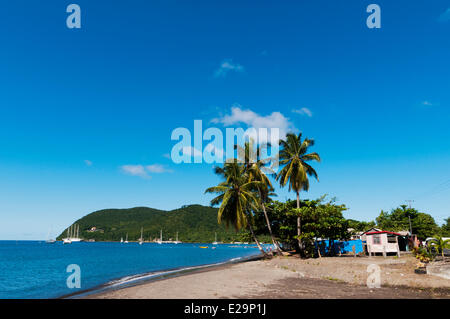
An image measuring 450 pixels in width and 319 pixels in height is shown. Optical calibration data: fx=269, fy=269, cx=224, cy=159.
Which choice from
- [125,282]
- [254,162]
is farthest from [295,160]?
[125,282]

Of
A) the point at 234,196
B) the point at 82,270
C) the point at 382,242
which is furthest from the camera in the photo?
the point at 82,270

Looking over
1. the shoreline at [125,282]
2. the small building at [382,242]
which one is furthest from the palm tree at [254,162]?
the small building at [382,242]

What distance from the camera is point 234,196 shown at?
102 ft

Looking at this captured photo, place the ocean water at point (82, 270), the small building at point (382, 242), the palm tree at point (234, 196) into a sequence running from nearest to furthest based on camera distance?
the ocean water at point (82, 270) → the palm tree at point (234, 196) → the small building at point (382, 242)

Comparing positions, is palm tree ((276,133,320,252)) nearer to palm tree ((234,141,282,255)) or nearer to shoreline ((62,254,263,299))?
palm tree ((234,141,282,255))

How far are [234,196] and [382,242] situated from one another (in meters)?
22.5

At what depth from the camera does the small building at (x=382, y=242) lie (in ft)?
119

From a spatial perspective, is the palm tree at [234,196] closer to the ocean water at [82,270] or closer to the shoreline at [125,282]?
the shoreline at [125,282]

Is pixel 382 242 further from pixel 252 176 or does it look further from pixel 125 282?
pixel 125 282

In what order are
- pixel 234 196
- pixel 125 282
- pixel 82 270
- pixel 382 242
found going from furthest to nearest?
1. pixel 82 270
2. pixel 382 242
3. pixel 234 196
4. pixel 125 282

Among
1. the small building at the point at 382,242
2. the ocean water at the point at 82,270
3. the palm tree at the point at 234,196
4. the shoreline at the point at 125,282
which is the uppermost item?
the palm tree at the point at 234,196

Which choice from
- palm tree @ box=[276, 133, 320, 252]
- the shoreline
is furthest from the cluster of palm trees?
the shoreline
